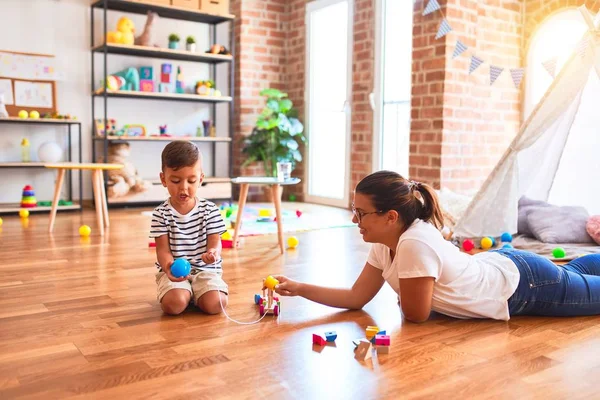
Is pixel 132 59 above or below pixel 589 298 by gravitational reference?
above

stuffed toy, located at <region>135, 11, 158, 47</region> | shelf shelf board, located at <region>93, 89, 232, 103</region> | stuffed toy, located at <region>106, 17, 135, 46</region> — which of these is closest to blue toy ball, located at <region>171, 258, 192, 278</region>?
shelf shelf board, located at <region>93, 89, 232, 103</region>

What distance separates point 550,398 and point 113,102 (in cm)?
511

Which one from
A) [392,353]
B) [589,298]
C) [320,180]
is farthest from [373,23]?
[392,353]

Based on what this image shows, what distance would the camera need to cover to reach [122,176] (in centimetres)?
548

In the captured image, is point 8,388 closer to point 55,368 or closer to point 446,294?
point 55,368

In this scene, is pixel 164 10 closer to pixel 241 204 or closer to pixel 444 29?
pixel 444 29

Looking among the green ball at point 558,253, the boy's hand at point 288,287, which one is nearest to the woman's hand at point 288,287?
the boy's hand at point 288,287

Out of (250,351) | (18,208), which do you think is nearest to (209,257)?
(250,351)

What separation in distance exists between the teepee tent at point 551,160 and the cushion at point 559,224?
0.12 meters

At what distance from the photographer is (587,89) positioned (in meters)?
3.54

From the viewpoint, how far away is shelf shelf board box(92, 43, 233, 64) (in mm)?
5445

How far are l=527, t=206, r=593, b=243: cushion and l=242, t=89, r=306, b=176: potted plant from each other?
110 inches

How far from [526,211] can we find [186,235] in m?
2.31

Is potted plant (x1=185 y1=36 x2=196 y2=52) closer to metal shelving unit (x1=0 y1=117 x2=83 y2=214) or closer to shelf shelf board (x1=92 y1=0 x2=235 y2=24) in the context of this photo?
shelf shelf board (x1=92 y1=0 x2=235 y2=24)
